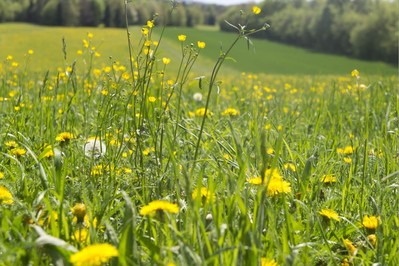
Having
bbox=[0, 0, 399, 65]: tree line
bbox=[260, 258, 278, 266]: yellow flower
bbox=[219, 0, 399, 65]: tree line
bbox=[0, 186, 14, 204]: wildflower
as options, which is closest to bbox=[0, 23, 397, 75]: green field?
bbox=[219, 0, 399, 65]: tree line

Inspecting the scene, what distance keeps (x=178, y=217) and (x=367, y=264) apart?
463 millimetres

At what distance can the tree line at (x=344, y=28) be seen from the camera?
41.6 meters

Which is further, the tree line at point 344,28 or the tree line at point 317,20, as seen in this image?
the tree line at point 317,20

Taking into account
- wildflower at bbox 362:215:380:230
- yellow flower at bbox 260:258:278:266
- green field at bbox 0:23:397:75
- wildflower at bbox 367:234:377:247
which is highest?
yellow flower at bbox 260:258:278:266

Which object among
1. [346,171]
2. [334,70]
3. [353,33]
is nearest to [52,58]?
[334,70]

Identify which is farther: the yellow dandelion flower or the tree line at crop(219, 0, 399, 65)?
the tree line at crop(219, 0, 399, 65)

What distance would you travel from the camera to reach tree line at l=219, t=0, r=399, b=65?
4156cm

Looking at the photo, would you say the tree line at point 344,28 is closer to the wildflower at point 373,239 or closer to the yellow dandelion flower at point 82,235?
the wildflower at point 373,239

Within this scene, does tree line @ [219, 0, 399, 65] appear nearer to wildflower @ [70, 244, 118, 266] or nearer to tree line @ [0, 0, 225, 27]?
tree line @ [0, 0, 225, 27]

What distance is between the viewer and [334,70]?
31438 millimetres

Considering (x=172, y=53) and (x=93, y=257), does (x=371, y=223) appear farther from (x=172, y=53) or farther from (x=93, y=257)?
(x=172, y=53)

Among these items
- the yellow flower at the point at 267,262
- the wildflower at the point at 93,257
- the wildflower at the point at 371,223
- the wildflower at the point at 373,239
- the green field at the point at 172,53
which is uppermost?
the wildflower at the point at 93,257

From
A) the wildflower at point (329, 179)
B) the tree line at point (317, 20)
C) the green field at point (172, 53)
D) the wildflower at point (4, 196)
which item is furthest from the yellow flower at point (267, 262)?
the tree line at point (317, 20)

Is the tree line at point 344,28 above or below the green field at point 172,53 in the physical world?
above
